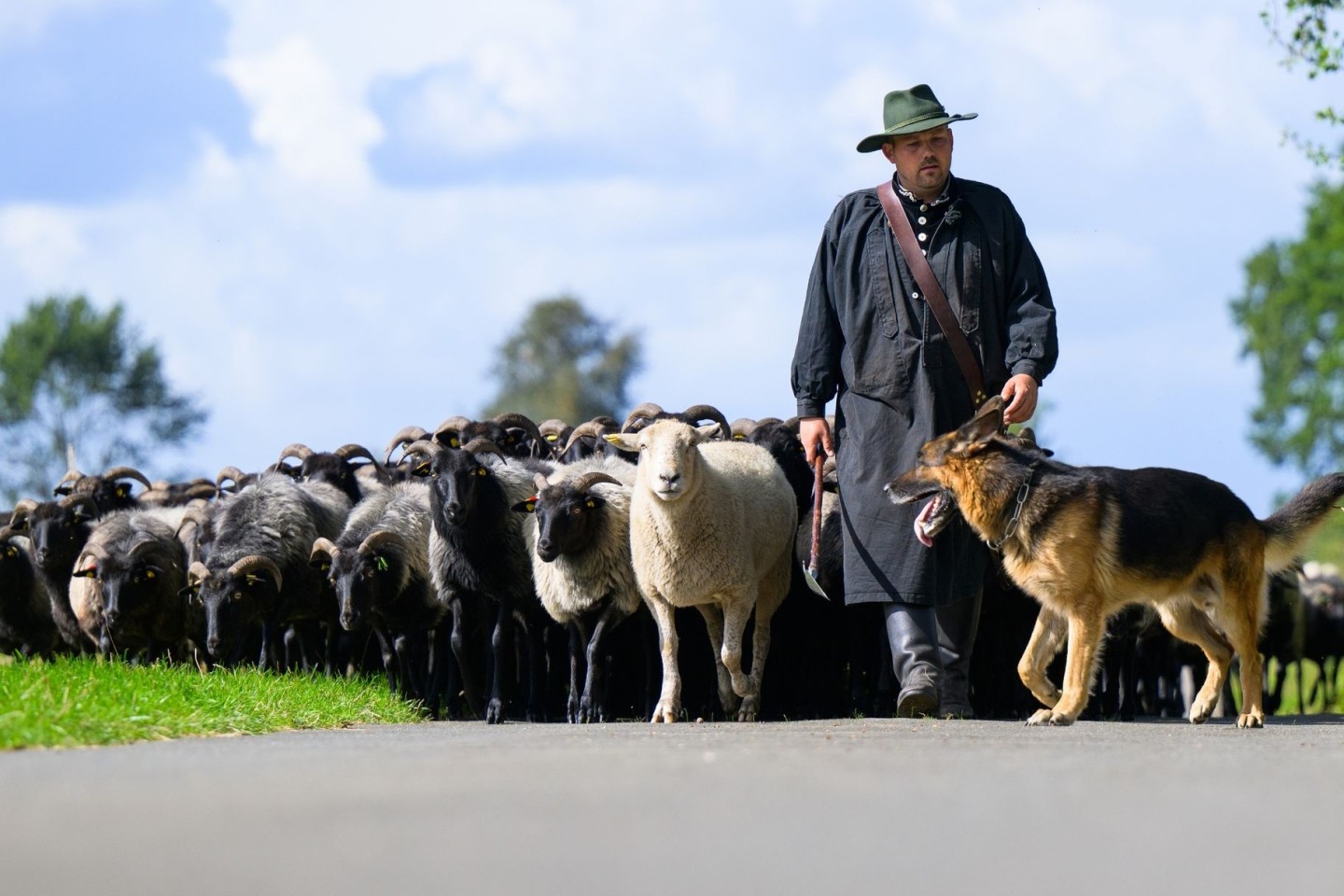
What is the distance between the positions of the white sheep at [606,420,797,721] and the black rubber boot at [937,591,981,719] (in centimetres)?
160

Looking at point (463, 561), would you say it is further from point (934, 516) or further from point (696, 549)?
point (934, 516)

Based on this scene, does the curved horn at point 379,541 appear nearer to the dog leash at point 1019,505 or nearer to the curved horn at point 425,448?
the curved horn at point 425,448

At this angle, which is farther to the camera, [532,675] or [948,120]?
[532,675]

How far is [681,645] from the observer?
44.4 feet

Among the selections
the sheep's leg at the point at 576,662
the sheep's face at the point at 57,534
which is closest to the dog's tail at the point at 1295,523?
the sheep's leg at the point at 576,662

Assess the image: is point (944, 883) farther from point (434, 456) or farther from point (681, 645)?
point (434, 456)

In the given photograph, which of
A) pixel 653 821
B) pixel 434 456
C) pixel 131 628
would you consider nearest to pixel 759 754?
pixel 653 821

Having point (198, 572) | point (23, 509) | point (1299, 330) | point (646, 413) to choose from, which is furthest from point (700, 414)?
point (1299, 330)

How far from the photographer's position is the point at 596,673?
12.6 m

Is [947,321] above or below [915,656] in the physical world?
above

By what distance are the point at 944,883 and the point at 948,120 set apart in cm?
717

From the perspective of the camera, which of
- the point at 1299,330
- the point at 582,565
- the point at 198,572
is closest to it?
the point at 582,565

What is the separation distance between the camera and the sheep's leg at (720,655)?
1227cm

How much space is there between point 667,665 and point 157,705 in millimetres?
3591
